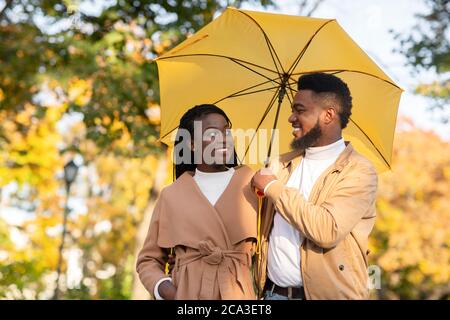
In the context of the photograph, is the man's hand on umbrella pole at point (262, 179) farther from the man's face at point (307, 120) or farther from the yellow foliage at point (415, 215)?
the yellow foliage at point (415, 215)

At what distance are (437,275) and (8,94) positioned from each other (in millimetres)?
14376

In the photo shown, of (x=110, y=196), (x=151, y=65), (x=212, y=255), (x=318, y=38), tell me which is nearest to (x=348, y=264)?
(x=212, y=255)

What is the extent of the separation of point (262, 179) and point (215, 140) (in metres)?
0.41

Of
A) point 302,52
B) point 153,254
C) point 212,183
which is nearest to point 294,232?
point 212,183

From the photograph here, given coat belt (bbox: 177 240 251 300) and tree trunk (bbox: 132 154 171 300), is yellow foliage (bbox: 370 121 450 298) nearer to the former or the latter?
tree trunk (bbox: 132 154 171 300)

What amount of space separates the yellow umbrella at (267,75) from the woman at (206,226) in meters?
0.60

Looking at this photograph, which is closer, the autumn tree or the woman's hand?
the woman's hand

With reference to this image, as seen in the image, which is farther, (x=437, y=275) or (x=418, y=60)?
(x=437, y=275)

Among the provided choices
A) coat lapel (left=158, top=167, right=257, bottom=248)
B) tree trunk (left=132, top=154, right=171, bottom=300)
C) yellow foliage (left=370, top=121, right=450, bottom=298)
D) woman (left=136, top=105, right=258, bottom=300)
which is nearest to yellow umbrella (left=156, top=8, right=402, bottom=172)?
woman (left=136, top=105, right=258, bottom=300)

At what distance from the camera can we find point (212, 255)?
12.7 feet

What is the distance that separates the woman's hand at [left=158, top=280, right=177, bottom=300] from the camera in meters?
3.94

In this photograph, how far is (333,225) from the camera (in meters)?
3.64
